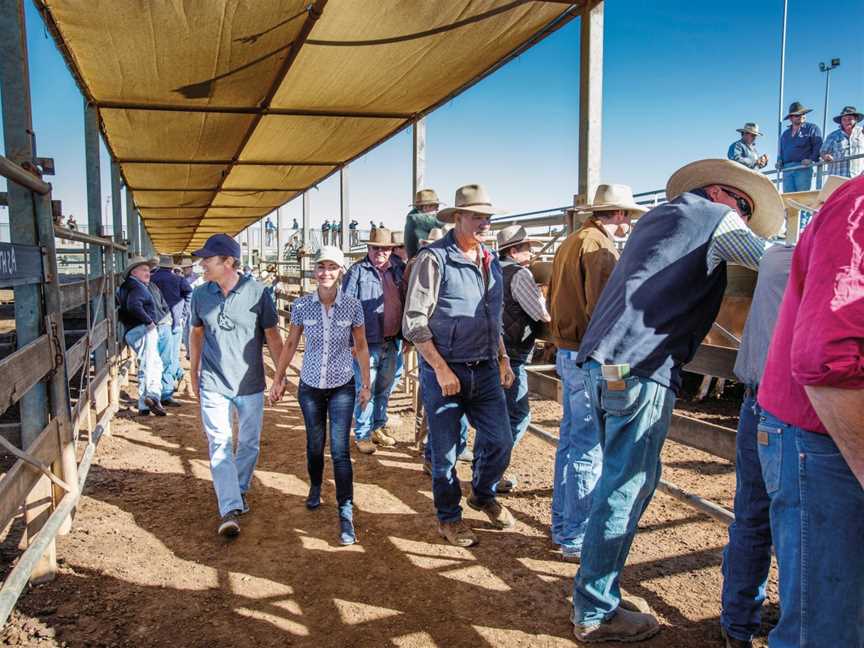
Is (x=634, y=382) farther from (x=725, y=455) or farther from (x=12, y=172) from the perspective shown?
(x=12, y=172)

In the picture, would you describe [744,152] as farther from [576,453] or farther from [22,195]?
[22,195]

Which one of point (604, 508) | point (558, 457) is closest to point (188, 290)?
point (558, 457)

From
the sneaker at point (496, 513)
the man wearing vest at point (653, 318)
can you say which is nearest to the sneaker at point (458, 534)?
the sneaker at point (496, 513)

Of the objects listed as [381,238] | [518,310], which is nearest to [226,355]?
[518,310]

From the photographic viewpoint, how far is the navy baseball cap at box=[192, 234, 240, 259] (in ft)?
14.9

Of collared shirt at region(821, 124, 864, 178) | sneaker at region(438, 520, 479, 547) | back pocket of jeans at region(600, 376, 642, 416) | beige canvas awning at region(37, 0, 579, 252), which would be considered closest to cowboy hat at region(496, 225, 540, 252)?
beige canvas awning at region(37, 0, 579, 252)

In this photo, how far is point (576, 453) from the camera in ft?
12.6

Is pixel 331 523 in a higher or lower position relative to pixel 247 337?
lower

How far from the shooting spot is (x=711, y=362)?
3.16 metres

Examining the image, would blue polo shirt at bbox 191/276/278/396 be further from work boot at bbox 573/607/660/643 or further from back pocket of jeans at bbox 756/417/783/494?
back pocket of jeans at bbox 756/417/783/494

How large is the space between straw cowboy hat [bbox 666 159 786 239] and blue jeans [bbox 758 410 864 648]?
1122mm

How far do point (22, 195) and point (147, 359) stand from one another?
14.3ft

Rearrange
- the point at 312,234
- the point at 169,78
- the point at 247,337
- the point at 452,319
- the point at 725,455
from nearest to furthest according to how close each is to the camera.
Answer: the point at 725,455 → the point at 452,319 → the point at 247,337 → the point at 169,78 → the point at 312,234

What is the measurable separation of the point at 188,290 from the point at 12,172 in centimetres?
644
